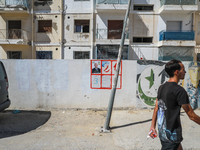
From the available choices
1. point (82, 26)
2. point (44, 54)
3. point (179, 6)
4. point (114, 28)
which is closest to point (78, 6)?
point (82, 26)

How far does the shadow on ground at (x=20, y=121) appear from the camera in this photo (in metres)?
4.70

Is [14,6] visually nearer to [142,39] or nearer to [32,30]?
[32,30]

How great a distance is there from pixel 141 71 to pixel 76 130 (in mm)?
3287

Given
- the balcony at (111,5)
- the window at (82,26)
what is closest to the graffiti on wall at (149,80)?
the balcony at (111,5)

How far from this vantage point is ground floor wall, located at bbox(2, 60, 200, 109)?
20.9ft

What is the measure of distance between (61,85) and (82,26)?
36.6ft

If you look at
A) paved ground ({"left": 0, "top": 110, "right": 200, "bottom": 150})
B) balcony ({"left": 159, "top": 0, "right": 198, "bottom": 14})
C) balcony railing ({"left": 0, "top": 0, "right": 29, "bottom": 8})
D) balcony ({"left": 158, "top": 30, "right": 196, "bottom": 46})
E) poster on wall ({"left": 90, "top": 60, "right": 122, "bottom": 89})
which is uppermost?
balcony railing ({"left": 0, "top": 0, "right": 29, "bottom": 8})

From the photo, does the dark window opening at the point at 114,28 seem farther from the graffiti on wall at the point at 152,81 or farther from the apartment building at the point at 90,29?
the graffiti on wall at the point at 152,81

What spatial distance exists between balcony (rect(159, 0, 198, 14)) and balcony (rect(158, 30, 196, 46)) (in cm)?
202

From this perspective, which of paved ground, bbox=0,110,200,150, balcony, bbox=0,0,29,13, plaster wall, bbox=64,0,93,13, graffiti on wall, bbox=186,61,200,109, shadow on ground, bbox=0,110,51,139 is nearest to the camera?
paved ground, bbox=0,110,200,150

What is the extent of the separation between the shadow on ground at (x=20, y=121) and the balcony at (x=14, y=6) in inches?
493

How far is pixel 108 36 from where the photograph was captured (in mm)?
16328

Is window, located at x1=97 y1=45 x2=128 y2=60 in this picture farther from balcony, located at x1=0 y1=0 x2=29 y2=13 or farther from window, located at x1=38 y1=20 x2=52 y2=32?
balcony, located at x1=0 y1=0 x2=29 y2=13

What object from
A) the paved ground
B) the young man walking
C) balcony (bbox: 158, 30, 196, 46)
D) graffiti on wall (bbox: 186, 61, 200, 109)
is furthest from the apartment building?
the young man walking
